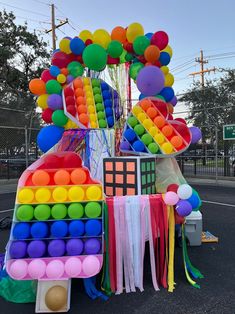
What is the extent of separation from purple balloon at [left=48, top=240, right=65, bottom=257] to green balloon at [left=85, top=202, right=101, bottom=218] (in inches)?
14.5

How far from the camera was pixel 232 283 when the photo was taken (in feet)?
10.3

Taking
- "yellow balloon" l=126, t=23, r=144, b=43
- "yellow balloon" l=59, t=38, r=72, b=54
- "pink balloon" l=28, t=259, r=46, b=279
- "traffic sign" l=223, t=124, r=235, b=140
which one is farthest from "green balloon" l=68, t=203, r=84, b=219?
"traffic sign" l=223, t=124, r=235, b=140

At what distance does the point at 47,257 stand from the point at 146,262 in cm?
154

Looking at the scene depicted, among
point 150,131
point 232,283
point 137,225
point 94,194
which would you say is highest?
point 150,131

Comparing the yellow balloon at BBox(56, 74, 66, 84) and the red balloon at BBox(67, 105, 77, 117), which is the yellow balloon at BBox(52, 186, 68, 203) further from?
the yellow balloon at BBox(56, 74, 66, 84)

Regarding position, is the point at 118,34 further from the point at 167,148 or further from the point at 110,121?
the point at 167,148

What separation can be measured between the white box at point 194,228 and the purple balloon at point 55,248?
2208mm

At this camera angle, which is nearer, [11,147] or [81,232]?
[81,232]

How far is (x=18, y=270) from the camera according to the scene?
2.50m

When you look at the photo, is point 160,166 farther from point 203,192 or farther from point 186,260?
point 203,192

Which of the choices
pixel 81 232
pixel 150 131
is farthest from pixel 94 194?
pixel 150 131

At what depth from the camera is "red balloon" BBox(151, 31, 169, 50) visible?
4371mm

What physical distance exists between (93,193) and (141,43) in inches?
107


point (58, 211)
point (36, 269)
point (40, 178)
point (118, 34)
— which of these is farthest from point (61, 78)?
point (36, 269)
